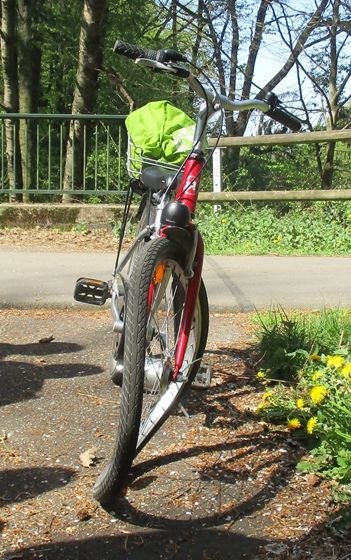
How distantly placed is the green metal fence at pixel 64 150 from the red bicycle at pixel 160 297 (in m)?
6.88

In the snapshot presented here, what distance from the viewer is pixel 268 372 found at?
12.5 ft

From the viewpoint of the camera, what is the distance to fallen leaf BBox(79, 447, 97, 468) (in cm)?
295

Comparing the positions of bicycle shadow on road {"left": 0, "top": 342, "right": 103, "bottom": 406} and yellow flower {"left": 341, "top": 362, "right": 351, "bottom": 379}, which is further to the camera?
bicycle shadow on road {"left": 0, "top": 342, "right": 103, "bottom": 406}

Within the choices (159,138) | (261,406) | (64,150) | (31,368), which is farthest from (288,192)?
(159,138)

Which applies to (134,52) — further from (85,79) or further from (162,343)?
(85,79)

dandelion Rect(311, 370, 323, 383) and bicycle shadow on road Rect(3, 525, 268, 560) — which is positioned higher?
dandelion Rect(311, 370, 323, 383)

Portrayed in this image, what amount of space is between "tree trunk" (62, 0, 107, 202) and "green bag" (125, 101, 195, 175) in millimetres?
7244

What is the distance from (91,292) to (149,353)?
787mm

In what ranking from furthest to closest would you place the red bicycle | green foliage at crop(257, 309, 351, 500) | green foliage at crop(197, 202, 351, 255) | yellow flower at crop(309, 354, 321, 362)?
green foliage at crop(197, 202, 351, 255) < yellow flower at crop(309, 354, 321, 362) < green foliage at crop(257, 309, 351, 500) < the red bicycle

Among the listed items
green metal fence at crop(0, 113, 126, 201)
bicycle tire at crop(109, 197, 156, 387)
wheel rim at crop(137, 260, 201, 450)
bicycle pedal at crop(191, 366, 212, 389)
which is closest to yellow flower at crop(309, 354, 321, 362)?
bicycle pedal at crop(191, 366, 212, 389)

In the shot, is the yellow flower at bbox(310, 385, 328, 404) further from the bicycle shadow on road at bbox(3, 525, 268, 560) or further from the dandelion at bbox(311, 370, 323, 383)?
the bicycle shadow on road at bbox(3, 525, 268, 560)

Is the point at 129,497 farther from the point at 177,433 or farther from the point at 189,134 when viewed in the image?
the point at 189,134

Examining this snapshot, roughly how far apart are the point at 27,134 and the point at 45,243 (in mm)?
2633

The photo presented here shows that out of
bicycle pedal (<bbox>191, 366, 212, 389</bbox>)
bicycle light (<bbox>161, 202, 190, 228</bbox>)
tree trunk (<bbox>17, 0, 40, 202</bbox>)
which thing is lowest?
bicycle pedal (<bbox>191, 366, 212, 389</bbox>)
